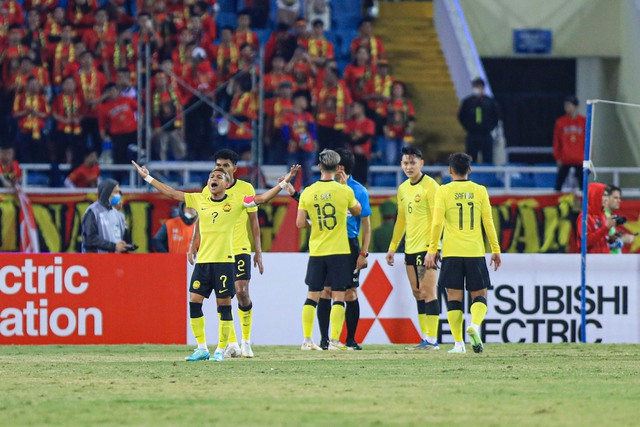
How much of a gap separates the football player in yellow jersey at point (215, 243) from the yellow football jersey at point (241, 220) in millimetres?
62

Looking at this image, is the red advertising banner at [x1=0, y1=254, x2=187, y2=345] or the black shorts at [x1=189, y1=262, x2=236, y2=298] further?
the red advertising banner at [x1=0, y1=254, x2=187, y2=345]

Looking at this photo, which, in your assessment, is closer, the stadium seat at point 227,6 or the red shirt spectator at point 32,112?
the red shirt spectator at point 32,112

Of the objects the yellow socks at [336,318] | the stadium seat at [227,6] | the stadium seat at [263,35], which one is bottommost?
the yellow socks at [336,318]

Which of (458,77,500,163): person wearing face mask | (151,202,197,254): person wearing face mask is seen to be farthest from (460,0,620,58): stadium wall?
(151,202,197,254): person wearing face mask

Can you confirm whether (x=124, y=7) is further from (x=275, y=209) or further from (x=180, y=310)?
(x=180, y=310)

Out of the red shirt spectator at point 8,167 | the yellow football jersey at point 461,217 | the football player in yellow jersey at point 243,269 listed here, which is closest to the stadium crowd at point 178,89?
the red shirt spectator at point 8,167

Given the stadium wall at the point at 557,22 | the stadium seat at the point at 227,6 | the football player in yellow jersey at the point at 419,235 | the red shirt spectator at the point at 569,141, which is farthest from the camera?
the stadium wall at the point at 557,22

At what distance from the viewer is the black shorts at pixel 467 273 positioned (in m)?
16.4

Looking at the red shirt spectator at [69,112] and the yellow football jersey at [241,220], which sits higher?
the red shirt spectator at [69,112]

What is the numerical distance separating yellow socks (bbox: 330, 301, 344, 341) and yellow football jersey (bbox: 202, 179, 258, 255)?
155 cm

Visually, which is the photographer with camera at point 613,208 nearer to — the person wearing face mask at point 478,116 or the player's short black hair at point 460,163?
the player's short black hair at point 460,163

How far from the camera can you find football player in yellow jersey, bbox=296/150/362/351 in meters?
17.1

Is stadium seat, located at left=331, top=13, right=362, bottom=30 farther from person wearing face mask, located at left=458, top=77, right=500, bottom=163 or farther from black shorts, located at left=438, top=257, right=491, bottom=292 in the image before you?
black shorts, located at left=438, top=257, right=491, bottom=292

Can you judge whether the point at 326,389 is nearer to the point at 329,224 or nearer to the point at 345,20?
the point at 329,224
